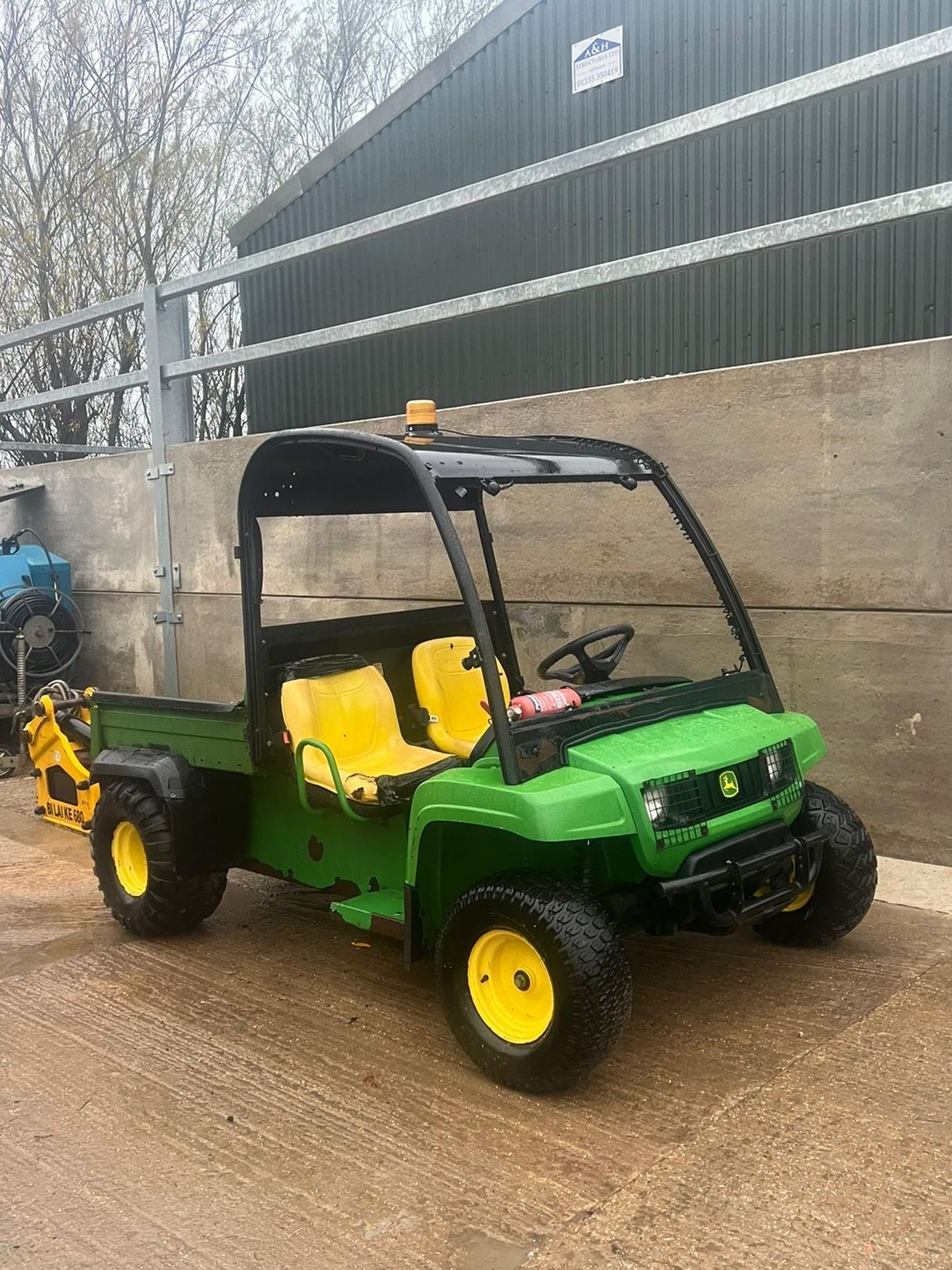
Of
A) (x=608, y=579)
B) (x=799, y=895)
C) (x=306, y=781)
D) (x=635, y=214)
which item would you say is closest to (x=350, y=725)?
(x=306, y=781)

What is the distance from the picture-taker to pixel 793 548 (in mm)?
4988

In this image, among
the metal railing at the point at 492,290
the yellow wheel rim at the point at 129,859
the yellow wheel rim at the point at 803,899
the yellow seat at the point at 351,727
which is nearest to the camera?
the yellow wheel rim at the point at 803,899

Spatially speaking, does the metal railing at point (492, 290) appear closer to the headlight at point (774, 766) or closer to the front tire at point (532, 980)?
the headlight at point (774, 766)

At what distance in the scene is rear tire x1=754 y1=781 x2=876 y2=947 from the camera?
371 cm

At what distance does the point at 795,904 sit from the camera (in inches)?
152

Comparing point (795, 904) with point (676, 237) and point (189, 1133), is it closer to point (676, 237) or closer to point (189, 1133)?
point (189, 1133)

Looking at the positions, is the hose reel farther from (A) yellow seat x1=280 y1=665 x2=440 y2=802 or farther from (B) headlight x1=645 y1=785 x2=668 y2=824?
(B) headlight x1=645 y1=785 x2=668 y2=824

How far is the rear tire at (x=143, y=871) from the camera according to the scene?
4.21 meters

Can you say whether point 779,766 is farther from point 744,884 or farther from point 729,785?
point 744,884

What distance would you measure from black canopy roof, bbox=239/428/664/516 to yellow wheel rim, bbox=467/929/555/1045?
1.33 metres

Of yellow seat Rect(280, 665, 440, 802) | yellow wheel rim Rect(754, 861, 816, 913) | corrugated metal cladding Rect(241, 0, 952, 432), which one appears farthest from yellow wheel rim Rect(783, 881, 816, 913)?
corrugated metal cladding Rect(241, 0, 952, 432)

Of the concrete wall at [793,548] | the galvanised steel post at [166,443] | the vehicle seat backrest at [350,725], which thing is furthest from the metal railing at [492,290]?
the vehicle seat backrest at [350,725]

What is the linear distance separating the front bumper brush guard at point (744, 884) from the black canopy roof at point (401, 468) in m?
1.28

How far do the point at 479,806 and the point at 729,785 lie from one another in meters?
0.73
